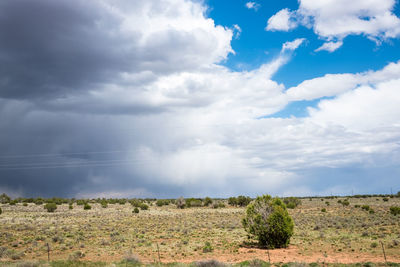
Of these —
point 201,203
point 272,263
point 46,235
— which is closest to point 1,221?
point 46,235

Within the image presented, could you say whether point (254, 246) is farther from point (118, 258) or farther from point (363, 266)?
point (118, 258)

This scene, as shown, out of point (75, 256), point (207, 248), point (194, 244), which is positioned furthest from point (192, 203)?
point (75, 256)

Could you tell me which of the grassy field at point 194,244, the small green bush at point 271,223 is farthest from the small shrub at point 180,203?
the small green bush at point 271,223

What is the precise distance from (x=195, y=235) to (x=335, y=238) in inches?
585

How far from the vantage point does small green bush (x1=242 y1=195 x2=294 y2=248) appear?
25.3 metres

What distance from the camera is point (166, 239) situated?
1229 inches

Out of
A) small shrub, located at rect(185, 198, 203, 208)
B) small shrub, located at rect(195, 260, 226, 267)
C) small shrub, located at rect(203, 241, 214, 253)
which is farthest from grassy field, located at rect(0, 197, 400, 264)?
small shrub, located at rect(185, 198, 203, 208)

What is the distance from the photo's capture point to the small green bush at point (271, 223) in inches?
997

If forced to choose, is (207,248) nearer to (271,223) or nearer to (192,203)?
(271,223)

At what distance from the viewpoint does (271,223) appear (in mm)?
25422

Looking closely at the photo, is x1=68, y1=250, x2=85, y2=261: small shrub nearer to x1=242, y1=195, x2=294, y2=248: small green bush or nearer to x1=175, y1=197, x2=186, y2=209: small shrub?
x1=242, y1=195, x2=294, y2=248: small green bush

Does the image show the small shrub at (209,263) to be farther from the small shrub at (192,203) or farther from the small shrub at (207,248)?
the small shrub at (192,203)

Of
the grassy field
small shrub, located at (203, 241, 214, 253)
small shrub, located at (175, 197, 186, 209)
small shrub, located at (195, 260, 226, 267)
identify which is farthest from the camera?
small shrub, located at (175, 197, 186, 209)

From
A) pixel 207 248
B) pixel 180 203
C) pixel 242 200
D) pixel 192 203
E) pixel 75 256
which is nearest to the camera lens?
pixel 75 256
